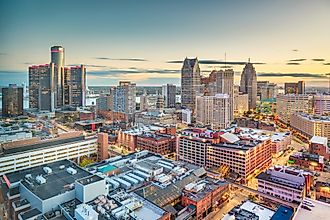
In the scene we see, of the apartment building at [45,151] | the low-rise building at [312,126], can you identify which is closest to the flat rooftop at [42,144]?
the apartment building at [45,151]

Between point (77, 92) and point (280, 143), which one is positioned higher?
point (77, 92)

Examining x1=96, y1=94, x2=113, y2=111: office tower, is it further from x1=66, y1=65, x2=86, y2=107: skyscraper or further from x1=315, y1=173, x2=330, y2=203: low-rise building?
x1=315, y1=173, x2=330, y2=203: low-rise building

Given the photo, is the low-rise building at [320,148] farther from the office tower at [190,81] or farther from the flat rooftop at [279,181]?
the office tower at [190,81]

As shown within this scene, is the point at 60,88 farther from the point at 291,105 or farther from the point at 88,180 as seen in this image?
the point at 291,105

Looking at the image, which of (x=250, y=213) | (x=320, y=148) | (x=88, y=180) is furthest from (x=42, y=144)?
(x=320, y=148)

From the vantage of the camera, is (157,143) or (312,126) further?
(312,126)
